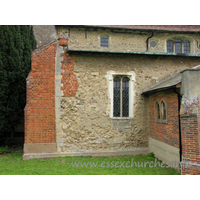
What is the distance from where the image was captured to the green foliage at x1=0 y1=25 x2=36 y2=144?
26.9 feet

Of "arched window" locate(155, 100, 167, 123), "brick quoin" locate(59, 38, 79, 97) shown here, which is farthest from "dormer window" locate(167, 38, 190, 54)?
"brick quoin" locate(59, 38, 79, 97)

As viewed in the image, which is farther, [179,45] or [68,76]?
[179,45]

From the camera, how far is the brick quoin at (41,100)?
6.90 meters

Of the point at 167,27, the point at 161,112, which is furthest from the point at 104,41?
the point at 161,112

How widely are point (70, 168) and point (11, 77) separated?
5.86 metres

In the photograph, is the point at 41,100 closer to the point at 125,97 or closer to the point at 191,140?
the point at 125,97

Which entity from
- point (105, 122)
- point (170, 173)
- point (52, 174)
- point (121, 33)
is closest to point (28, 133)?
point (52, 174)

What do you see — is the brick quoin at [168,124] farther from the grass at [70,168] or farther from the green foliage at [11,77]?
the green foliage at [11,77]

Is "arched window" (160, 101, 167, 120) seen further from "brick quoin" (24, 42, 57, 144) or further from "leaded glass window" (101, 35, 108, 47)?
"leaded glass window" (101, 35, 108, 47)

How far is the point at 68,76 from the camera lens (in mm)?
7242

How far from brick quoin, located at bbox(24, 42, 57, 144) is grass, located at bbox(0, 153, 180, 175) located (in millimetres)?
968

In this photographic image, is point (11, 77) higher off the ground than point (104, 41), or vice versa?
point (104, 41)

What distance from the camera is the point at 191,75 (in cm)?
493

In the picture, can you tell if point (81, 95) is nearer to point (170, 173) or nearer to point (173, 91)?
point (173, 91)
